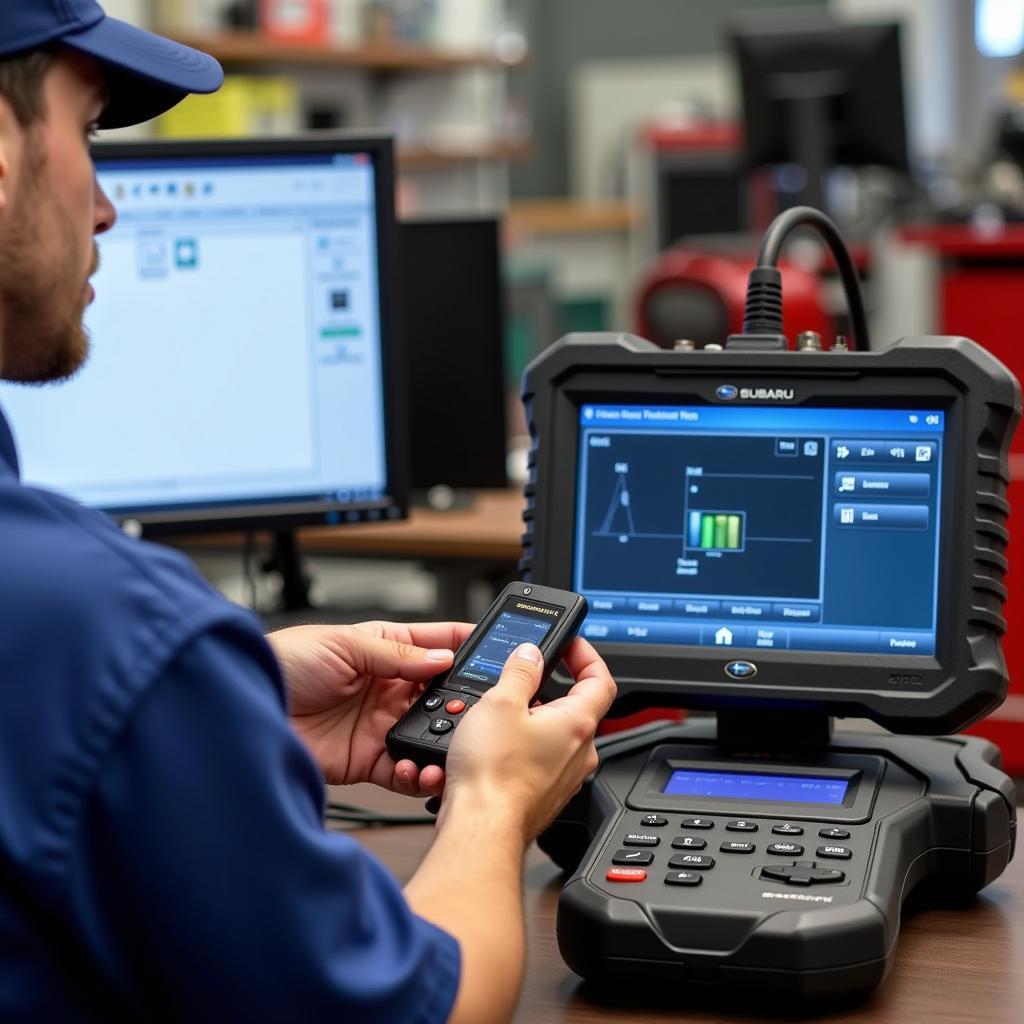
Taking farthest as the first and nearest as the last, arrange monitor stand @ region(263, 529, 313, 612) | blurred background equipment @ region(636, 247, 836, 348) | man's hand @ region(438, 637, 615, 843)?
blurred background equipment @ region(636, 247, 836, 348)
monitor stand @ region(263, 529, 313, 612)
man's hand @ region(438, 637, 615, 843)

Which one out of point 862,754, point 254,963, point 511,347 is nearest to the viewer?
point 254,963

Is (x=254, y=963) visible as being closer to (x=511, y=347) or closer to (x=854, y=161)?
(x=511, y=347)

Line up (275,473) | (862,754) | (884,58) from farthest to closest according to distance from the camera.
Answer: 1. (884,58)
2. (275,473)
3. (862,754)

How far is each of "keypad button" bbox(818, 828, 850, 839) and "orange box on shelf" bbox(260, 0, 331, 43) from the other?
4.36 metres

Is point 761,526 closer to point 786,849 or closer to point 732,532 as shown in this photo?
point 732,532

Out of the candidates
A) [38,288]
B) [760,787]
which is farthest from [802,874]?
[38,288]

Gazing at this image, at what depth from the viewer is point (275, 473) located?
5.67 feet

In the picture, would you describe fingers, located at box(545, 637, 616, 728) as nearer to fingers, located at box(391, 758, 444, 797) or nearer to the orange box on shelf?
fingers, located at box(391, 758, 444, 797)

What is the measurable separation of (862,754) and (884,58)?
3.33 metres

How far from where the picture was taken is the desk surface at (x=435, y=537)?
2.09 m

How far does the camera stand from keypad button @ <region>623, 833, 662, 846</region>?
975 mm

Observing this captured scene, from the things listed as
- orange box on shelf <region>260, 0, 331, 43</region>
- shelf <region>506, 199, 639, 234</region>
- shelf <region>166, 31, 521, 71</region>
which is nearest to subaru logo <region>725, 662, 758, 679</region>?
shelf <region>166, 31, 521, 71</region>

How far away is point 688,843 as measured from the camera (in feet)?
3.18

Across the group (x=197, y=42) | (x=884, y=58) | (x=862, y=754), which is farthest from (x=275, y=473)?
(x=197, y=42)
